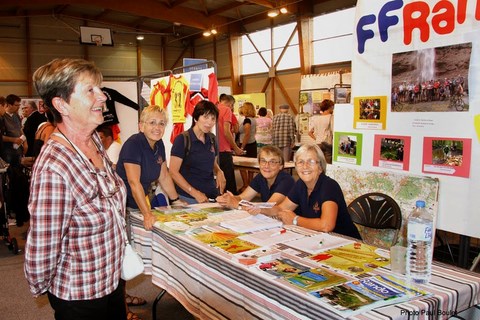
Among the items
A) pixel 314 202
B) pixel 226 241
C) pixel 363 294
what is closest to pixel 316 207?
pixel 314 202

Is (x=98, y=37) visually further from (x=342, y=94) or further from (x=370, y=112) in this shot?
(x=370, y=112)

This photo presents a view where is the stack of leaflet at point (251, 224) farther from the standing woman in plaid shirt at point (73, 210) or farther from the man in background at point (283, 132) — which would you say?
the man in background at point (283, 132)

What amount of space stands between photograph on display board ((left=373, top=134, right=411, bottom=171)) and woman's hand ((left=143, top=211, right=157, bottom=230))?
1.56 metres

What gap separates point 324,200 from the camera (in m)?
2.26

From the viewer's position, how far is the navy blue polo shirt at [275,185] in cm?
280

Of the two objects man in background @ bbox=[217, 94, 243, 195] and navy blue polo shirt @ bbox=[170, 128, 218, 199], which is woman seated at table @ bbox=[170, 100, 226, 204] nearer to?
navy blue polo shirt @ bbox=[170, 128, 218, 199]

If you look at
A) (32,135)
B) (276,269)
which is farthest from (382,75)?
(32,135)

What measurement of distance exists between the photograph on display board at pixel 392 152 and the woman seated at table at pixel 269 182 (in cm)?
62

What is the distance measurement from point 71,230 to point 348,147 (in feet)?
7.52

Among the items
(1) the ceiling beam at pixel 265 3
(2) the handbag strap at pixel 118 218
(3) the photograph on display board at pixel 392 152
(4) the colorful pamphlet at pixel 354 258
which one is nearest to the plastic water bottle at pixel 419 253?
(4) the colorful pamphlet at pixel 354 258

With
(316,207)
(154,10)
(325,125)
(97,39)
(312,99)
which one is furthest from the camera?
(97,39)

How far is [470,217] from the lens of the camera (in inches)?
94.6

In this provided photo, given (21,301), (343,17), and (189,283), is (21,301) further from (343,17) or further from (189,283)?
(343,17)

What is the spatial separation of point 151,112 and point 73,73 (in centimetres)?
127
